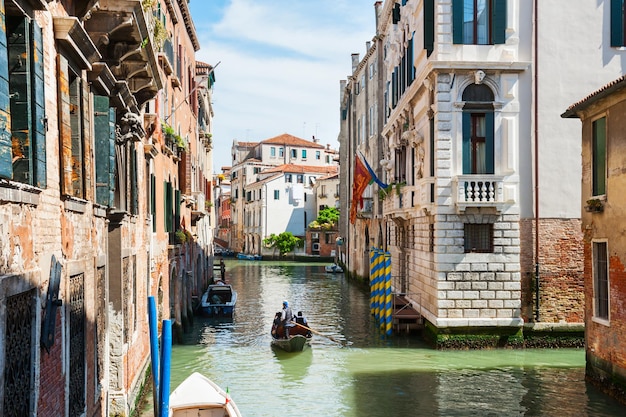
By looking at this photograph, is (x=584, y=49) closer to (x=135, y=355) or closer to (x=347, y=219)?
(x=135, y=355)

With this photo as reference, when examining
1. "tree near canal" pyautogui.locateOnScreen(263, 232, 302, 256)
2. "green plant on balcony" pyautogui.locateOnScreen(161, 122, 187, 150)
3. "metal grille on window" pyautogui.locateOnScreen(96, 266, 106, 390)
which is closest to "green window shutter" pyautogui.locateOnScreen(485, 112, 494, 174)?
"green plant on balcony" pyautogui.locateOnScreen(161, 122, 187, 150)

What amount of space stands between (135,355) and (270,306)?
14.3 m

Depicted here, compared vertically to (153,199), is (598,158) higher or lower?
higher

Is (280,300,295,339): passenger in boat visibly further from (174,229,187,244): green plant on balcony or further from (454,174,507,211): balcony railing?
(454,174,507,211): balcony railing

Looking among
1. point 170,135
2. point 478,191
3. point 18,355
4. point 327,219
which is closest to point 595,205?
point 478,191

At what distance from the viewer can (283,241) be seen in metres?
54.7

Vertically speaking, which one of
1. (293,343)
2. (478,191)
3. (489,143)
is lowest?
(293,343)

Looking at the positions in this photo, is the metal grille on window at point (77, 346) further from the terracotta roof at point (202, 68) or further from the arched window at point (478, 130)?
the terracotta roof at point (202, 68)

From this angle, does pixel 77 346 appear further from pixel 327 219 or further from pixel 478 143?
pixel 327 219

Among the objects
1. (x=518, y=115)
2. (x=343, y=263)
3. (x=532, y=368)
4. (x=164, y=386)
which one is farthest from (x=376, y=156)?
(x=164, y=386)

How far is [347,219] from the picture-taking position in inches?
1590

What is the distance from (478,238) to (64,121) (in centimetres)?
1113

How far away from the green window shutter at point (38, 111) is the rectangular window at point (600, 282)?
935 centimetres

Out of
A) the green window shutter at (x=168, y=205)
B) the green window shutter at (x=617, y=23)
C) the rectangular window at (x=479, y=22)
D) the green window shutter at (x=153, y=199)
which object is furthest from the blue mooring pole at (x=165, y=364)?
the green window shutter at (x=617, y=23)
